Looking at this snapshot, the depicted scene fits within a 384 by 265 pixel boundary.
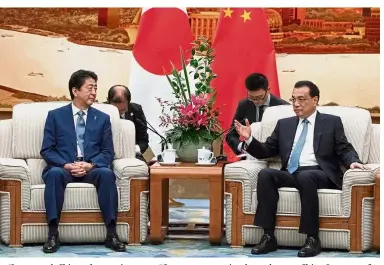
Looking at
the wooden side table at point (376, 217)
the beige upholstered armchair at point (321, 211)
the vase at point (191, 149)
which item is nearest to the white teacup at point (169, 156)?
the vase at point (191, 149)

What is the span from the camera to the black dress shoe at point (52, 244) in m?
4.92

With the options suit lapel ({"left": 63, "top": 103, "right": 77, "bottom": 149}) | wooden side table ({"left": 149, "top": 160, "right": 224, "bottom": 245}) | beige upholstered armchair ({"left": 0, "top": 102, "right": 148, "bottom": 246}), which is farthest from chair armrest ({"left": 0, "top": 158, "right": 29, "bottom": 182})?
wooden side table ({"left": 149, "top": 160, "right": 224, "bottom": 245})

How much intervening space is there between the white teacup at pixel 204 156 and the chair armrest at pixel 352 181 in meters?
0.94

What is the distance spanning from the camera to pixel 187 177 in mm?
5180

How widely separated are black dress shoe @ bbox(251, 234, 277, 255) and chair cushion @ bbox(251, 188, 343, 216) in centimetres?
18

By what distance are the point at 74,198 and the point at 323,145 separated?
1.60 meters

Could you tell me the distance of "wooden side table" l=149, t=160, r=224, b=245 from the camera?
5.17 m

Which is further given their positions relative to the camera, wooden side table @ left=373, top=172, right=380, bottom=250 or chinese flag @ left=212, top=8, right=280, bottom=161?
chinese flag @ left=212, top=8, right=280, bottom=161

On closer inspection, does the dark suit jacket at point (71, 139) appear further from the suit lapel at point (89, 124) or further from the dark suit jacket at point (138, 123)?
the dark suit jacket at point (138, 123)

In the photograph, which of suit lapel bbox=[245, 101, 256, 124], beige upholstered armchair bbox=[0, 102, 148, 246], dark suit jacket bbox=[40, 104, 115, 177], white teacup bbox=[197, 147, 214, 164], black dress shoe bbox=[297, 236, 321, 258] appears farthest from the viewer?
suit lapel bbox=[245, 101, 256, 124]

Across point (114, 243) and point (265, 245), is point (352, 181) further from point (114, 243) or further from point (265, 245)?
point (114, 243)

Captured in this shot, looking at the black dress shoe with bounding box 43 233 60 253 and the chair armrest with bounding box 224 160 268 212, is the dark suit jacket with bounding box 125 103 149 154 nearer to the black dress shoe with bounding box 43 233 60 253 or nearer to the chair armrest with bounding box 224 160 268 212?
the chair armrest with bounding box 224 160 268 212

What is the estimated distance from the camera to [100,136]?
538 centimetres
